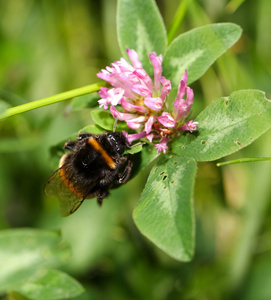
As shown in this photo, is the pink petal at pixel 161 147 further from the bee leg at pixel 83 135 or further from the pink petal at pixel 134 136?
the bee leg at pixel 83 135

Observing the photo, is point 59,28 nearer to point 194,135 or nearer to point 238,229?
point 238,229

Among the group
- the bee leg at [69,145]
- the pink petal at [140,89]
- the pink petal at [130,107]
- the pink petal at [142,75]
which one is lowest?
the bee leg at [69,145]

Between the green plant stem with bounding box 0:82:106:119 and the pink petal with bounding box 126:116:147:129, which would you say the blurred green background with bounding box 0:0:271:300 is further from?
the pink petal with bounding box 126:116:147:129

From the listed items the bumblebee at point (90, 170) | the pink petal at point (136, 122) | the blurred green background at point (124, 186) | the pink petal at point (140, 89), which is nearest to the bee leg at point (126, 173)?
the bumblebee at point (90, 170)

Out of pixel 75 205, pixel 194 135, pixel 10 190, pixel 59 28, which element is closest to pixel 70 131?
pixel 10 190

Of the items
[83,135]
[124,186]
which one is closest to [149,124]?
[83,135]

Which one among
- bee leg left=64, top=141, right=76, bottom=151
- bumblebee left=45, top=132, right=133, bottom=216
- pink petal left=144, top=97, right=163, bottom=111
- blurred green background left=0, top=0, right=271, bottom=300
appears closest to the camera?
pink petal left=144, top=97, right=163, bottom=111

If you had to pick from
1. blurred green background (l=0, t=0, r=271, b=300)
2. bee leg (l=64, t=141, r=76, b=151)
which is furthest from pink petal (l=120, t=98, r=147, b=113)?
blurred green background (l=0, t=0, r=271, b=300)
